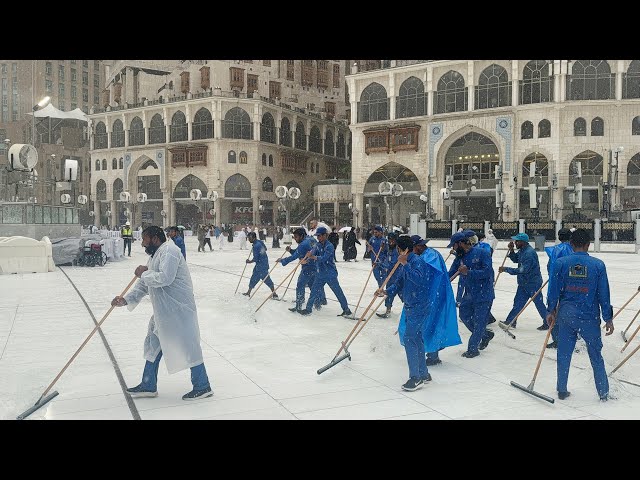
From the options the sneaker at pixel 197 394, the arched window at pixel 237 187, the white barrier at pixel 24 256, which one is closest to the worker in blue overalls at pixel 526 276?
the sneaker at pixel 197 394

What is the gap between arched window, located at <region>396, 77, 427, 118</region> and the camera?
4562 centimetres

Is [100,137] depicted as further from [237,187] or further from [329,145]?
[329,145]

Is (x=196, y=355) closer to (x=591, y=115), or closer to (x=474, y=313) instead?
(x=474, y=313)

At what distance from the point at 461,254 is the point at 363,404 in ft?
9.73

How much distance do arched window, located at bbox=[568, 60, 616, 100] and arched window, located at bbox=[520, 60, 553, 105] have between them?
4.96ft

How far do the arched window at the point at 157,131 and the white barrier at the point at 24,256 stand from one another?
4146 cm

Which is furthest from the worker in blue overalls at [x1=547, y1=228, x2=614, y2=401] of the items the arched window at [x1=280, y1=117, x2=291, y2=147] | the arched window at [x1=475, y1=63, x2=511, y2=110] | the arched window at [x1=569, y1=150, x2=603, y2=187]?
the arched window at [x1=280, y1=117, x2=291, y2=147]

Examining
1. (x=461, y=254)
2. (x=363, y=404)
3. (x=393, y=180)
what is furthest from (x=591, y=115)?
(x=363, y=404)

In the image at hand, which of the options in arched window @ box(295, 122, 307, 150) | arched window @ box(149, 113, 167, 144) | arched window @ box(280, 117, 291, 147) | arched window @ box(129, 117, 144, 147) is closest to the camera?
arched window @ box(149, 113, 167, 144)

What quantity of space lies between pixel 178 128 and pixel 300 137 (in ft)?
40.1

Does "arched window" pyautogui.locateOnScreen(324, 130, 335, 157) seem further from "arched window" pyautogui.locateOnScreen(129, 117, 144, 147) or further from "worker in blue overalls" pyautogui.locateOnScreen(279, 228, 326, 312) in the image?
"worker in blue overalls" pyautogui.locateOnScreen(279, 228, 326, 312)
